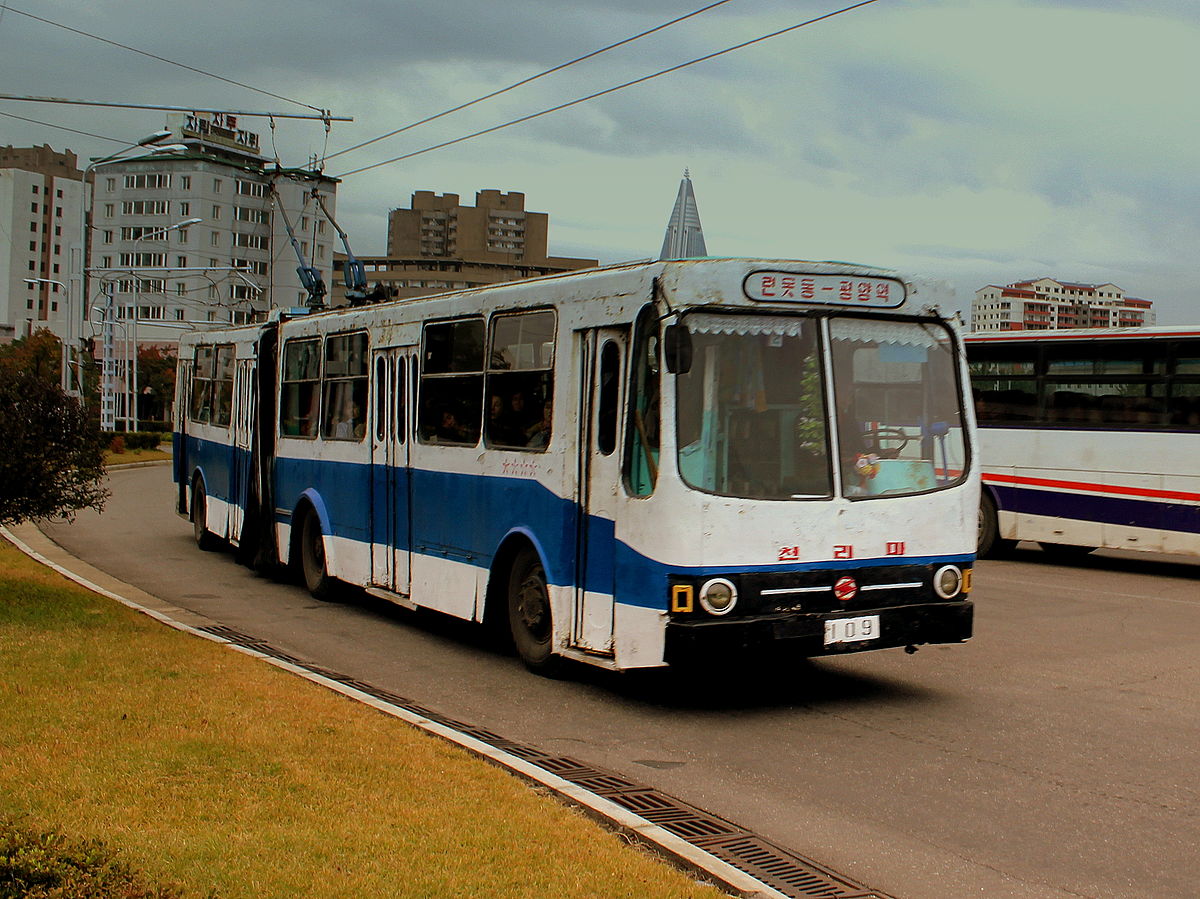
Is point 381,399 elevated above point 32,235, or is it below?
below

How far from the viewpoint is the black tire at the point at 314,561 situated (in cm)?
1438

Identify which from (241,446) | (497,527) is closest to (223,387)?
(241,446)

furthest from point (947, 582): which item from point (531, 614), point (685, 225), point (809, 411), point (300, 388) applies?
point (685, 225)

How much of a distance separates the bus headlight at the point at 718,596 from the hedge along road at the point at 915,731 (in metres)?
0.75

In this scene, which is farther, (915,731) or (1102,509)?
(1102,509)

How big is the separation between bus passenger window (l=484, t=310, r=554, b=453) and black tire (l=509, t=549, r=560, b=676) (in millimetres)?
868

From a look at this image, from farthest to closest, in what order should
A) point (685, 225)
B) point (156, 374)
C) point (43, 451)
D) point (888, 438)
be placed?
1. point (156, 374)
2. point (685, 225)
3. point (43, 451)
4. point (888, 438)

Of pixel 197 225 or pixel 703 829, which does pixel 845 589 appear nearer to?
pixel 703 829

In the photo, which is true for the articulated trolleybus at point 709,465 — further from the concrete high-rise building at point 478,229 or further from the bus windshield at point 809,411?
the concrete high-rise building at point 478,229

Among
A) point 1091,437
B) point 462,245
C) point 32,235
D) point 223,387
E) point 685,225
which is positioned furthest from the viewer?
point 32,235

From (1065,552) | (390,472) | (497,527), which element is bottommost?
(1065,552)

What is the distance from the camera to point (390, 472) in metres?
12.6

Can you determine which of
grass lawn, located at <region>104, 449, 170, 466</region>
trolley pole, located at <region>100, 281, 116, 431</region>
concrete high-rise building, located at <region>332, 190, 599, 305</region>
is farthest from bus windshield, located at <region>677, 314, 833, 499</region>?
concrete high-rise building, located at <region>332, 190, 599, 305</region>

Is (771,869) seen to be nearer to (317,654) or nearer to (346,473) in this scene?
(317,654)
